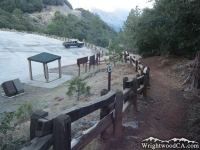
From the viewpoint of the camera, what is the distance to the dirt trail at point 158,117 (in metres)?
4.31

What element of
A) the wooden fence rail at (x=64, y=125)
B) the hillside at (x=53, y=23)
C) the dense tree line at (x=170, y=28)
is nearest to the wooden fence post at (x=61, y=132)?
the wooden fence rail at (x=64, y=125)

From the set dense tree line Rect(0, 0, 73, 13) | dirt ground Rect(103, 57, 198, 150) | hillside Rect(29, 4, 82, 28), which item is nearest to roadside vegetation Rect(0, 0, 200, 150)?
dirt ground Rect(103, 57, 198, 150)

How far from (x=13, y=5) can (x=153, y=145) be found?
3763 inches

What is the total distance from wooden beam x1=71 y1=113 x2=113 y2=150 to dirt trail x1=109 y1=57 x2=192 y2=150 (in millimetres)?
563

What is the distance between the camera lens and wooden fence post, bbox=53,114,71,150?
7.96ft

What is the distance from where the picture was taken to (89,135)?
327 cm

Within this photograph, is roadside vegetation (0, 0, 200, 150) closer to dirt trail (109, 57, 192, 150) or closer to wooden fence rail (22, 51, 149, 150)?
dirt trail (109, 57, 192, 150)

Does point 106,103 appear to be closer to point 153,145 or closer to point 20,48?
point 153,145

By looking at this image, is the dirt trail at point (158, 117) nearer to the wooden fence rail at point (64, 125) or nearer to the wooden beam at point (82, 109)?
the wooden fence rail at point (64, 125)

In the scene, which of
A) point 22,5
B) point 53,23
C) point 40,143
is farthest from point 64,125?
point 22,5

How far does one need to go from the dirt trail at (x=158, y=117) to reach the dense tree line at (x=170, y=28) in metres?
2.38

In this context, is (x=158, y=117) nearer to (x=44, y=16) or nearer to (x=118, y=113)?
(x=118, y=113)

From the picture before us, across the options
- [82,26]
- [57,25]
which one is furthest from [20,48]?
[82,26]

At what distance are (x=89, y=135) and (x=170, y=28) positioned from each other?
9346 mm
